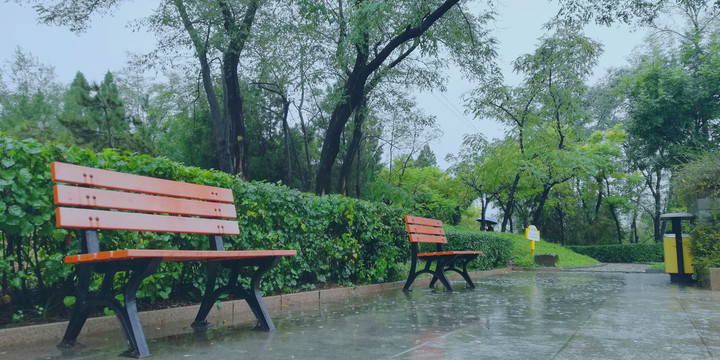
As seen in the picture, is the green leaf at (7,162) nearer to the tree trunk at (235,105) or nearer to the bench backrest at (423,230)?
the bench backrest at (423,230)

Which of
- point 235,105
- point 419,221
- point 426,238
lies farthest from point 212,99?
point 426,238

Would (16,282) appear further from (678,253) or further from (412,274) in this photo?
(678,253)

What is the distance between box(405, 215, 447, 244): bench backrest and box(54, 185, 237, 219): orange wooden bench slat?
11.5 ft

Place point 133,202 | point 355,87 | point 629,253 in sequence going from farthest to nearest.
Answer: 1. point 629,253
2. point 355,87
3. point 133,202

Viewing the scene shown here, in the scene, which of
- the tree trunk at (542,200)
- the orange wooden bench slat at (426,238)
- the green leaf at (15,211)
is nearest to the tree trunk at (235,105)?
the orange wooden bench slat at (426,238)

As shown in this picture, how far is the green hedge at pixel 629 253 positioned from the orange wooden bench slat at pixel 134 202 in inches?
1382

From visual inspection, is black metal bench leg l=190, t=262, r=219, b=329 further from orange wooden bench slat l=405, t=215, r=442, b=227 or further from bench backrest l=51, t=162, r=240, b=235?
orange wooden bench slat l=405, t=215, r=442, b=227

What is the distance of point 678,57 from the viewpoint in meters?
33.2

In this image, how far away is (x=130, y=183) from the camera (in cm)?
417

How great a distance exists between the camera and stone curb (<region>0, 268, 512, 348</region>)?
3998 millimetres

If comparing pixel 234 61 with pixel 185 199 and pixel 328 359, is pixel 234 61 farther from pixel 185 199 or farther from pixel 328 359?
pixel 328 359

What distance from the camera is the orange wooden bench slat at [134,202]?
3615mm

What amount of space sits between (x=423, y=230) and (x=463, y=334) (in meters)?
4.06

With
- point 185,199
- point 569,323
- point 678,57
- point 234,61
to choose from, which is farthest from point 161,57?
point 678,57
